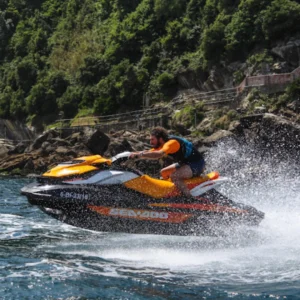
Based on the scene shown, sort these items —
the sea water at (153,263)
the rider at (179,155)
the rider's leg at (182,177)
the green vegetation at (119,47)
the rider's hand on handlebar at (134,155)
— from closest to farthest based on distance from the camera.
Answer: the sea water at (153,263) → the rider's hand on handlebar at (134,155) → the rider at (179,155) → the rider's leg at (182,177) → the green vegetation at (119,47)

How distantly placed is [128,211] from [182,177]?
108 cm

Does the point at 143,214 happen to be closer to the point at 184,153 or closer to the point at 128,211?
the point at 128,211

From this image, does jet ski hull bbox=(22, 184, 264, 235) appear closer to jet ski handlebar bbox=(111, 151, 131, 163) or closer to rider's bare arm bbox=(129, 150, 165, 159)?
jet ski handlebar bbox=(111, 151, 131, 163)

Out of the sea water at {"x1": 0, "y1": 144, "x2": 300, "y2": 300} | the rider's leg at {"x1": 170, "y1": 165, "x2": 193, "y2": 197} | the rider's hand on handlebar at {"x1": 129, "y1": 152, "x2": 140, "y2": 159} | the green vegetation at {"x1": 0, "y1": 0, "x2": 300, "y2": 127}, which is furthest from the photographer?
the green vegetation at {"x1": 0, "y1": 0, "x2": 300, "y2": 127}

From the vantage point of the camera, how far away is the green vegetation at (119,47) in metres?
A: 44.2

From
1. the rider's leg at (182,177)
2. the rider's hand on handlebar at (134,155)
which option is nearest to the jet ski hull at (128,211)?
the rider's leg at (182,177)

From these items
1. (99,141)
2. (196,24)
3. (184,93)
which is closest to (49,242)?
(99,141)

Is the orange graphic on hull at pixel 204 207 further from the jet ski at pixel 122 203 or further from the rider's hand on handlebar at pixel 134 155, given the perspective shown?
the rider's hand on handlebar at pixel 134 155

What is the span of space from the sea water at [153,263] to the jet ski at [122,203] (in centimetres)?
29

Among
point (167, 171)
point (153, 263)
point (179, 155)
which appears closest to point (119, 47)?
point (167, 171)

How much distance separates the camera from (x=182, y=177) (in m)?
9.41

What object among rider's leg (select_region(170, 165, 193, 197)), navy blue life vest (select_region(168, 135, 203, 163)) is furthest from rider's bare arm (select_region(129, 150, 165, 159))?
rider's leg (select_region(170, 165, 193, 197))

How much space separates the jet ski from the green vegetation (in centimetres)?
2607

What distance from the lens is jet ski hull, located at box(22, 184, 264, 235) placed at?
9070 mm
